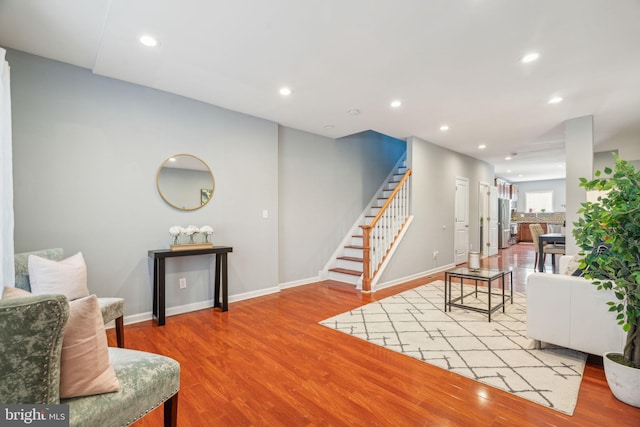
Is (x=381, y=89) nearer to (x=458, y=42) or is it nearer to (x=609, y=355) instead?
(x=458, y=42)

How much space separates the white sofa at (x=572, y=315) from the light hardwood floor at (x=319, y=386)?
8.9 inches

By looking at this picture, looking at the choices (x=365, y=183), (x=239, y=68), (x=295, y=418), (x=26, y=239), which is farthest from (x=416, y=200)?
(x=26, y=239)

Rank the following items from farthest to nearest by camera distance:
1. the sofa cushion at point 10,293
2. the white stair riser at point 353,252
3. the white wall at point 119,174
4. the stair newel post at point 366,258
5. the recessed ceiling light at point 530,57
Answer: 1. the white stair riser at point 353,252
2. the stair newel post at point 366,258
3. the white wall at point 119,174
4. the recessed ceiling light at point 530,57
5. the sofa cushion at point 10,293

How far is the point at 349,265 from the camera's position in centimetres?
537

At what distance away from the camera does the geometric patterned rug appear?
6.69 feet

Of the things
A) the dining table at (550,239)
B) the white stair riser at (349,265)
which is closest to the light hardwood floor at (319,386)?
the white stair riser at (349,265)

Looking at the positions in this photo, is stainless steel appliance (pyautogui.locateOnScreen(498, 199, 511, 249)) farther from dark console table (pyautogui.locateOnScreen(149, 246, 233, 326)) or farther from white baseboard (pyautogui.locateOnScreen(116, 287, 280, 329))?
dark console table (pyautogui.locateOnScreen(149, 246, 233, 326))

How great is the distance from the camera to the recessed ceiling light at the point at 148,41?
2396 millimetres

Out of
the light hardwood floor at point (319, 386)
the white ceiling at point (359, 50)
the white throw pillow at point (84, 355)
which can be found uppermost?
the white ceiling at point (359, 50)

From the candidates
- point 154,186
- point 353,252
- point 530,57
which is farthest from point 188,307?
point 530,57

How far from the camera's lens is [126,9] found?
208 centimetres

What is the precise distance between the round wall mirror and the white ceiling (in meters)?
0.83

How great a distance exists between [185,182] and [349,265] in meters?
3.11

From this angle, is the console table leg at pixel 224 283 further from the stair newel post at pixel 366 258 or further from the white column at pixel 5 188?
the stair newel post at pixel 366 258
